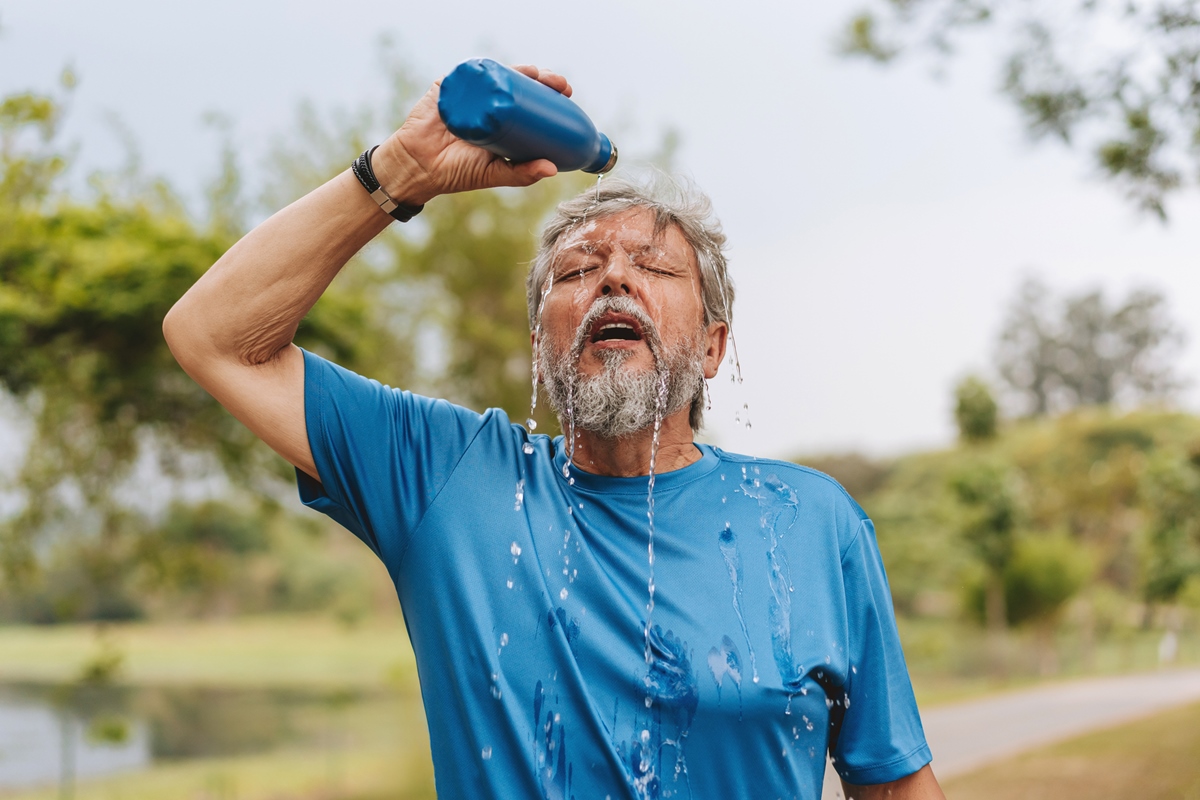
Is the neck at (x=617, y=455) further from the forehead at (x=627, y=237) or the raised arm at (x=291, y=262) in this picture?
the raised arm at (x=291, y=262)

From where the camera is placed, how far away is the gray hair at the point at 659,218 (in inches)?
73.7

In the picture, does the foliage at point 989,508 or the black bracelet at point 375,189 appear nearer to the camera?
the black bracelet at point 375,189

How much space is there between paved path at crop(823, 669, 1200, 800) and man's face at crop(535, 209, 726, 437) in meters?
6.64

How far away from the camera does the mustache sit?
1726 mm

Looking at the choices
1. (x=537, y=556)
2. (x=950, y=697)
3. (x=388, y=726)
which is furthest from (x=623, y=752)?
(x=950, y=697)

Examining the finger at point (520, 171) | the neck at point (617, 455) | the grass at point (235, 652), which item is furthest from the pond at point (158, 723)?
the finger at point (520, 171)

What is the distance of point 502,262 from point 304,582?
951 cm

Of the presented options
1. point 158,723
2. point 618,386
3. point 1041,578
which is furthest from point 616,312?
point 1041,578

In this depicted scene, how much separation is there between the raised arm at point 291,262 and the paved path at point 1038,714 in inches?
276

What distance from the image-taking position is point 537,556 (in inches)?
60.8

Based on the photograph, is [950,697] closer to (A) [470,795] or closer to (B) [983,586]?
(B) [983,586]

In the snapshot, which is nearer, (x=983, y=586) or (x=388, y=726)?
(x=388, y=726)

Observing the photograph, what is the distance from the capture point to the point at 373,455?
1568mm

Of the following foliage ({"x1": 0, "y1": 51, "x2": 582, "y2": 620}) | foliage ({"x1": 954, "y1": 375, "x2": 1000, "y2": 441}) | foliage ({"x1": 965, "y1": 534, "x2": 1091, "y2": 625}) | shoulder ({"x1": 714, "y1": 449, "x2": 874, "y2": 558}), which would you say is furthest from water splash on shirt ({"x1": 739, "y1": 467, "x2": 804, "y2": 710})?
foliage ({"x1": 965, "y1": 534, "x2": 1091, "y2": 625})
